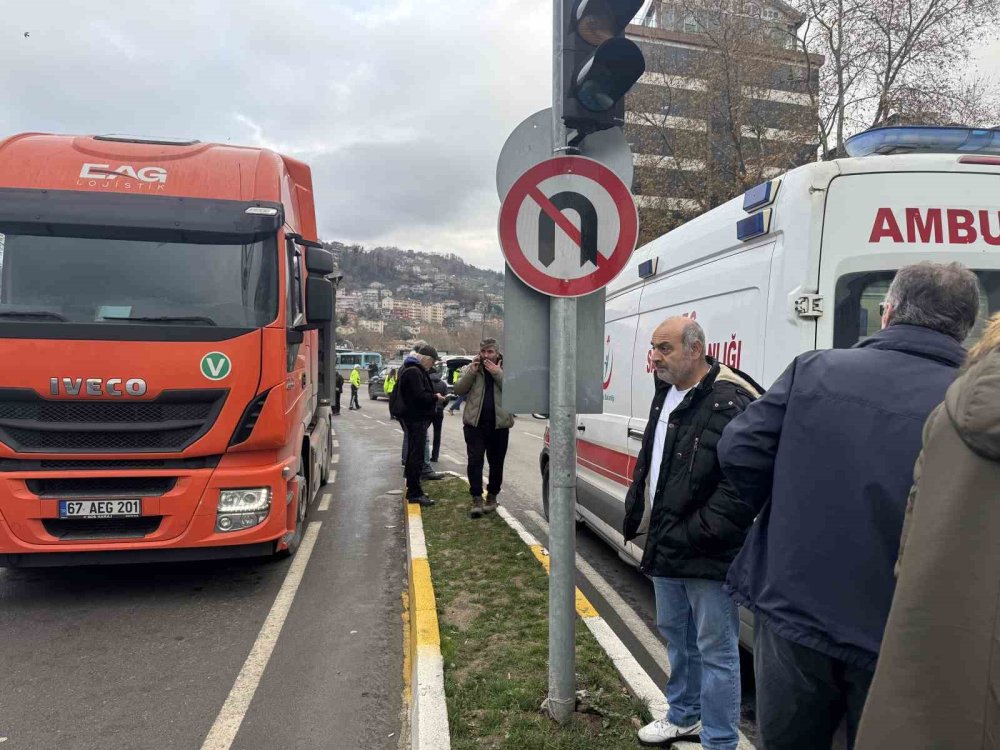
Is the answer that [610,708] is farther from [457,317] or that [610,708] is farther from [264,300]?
[457,317]

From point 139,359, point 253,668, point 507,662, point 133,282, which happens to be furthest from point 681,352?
point 133,282

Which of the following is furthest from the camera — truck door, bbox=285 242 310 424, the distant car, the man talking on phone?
the distant car

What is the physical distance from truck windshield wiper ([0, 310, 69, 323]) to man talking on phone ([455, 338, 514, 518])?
347 centimetres

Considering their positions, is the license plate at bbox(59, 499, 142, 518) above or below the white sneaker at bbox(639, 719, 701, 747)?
above

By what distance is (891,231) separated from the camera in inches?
115

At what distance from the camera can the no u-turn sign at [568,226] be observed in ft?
9.09

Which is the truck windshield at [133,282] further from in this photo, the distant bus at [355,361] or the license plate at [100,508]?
the distant bus at [355,361]

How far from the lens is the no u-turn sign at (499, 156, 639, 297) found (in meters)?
2.77

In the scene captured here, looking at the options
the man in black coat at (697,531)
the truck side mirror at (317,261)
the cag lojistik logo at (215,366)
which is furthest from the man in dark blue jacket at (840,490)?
the truck side mirror at (317,261)

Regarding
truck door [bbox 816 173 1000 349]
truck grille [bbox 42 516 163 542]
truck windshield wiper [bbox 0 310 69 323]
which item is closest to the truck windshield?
truck windshield wiper [bbox 0 310 69 323]

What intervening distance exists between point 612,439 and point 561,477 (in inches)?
96.2

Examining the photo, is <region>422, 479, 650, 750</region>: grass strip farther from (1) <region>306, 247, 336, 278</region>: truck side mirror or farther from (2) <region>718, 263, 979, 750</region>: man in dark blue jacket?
(1) <region>306, 247, 336, 278</region>: truck side mirror

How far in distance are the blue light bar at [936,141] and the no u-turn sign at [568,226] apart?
4.72 ft

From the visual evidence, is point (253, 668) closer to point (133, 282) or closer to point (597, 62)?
point (133, 282)
